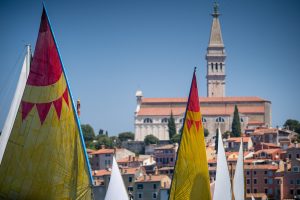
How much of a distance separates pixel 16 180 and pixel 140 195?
55369 mm

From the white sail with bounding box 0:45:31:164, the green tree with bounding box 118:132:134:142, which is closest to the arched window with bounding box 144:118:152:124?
the green tree with bounding box 118:132:134:142

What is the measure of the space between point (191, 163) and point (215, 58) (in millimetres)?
148783

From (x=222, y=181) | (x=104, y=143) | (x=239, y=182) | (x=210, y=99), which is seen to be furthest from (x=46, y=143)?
(x=210, y=99)

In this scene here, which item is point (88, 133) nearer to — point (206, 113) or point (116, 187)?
point (206, 113)

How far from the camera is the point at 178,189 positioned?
2153 cm

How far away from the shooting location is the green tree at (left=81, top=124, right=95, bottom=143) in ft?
408

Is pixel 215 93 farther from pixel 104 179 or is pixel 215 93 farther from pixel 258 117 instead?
pixel 104 179

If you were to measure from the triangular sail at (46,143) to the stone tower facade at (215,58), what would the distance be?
151 meters

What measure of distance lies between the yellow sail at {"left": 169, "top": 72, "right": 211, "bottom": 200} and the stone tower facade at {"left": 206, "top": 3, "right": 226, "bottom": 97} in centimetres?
14509

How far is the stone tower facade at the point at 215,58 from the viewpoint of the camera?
167625 millimetres

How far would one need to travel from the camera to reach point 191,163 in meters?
21.7

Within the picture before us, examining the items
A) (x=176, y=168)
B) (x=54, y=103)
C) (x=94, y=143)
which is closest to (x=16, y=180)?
(x=54, y=103)

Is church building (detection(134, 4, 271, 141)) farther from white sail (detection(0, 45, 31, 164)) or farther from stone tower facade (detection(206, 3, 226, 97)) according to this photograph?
white sail (detection(0, 45, 31, 164))

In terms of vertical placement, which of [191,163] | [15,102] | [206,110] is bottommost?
[191,163]
